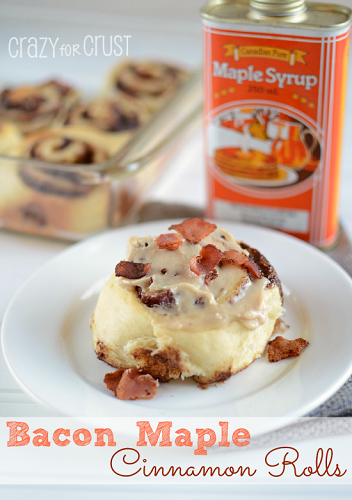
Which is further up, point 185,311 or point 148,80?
point 148,80

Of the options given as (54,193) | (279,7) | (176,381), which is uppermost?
(279,7)

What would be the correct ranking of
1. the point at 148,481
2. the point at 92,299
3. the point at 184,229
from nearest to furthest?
the point at 148,481
the point at 184,229
the point at 92,299

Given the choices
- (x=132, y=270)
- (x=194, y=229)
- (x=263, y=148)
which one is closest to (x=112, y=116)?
(x=263, y=148)

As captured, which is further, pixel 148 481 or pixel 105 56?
pixel 105 56

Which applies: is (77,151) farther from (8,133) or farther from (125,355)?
(125,355)

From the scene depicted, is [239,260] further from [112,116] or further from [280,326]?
[112,116]

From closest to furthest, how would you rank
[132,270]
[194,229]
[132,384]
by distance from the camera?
[132,384] → [132,270] → [194,229]

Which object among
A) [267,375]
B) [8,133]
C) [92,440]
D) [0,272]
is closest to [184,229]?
[267,375]
